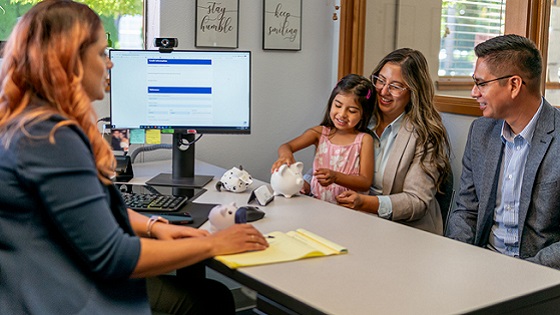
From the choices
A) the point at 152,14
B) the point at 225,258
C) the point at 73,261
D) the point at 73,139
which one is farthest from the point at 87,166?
the point at 152,14

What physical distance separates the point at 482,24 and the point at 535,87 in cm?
72

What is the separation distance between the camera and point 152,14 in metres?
3.03

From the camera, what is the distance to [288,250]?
1.69m

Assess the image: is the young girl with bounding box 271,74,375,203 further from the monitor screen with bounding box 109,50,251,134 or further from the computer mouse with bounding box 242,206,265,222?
the computer mouse with bounding box 242,206,265,222

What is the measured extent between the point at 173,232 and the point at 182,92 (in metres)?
0.92

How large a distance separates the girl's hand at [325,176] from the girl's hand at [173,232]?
2.17 feet

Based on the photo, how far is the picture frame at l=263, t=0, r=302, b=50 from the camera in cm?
323

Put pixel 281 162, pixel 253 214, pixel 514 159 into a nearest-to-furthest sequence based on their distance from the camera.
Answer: pixel 253 214 < pixel 514 159 < pixel 281 162

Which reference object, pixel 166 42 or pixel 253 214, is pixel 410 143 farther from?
pixel 166 42

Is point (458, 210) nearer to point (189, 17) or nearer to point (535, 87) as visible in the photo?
point (535, 87)

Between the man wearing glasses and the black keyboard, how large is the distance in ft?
3.13

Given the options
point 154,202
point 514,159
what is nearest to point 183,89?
point 154,202

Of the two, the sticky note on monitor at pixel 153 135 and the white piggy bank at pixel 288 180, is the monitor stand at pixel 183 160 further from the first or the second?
the white piggy bank at pixel 288 180

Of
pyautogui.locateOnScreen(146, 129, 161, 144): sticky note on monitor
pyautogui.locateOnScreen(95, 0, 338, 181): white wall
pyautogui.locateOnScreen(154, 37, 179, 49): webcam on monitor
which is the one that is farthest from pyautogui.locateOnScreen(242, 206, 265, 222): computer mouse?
pyautogui.locateOnScreen(95, 0, 338, 181): white wall
